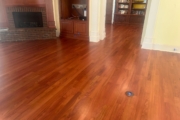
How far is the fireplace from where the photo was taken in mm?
4582

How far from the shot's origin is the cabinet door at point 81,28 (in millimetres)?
4595

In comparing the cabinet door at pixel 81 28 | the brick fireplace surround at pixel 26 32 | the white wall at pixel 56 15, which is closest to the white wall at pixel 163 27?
the cabinet door at pixel 81 28

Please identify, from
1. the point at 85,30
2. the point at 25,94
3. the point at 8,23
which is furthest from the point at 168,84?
the point at 8,23

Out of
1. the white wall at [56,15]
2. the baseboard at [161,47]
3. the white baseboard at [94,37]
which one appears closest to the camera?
the baseboard at [161,47]

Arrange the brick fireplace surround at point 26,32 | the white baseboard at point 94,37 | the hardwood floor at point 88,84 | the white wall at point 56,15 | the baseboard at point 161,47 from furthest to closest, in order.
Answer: the white wall at point 56,15 → the white baseboard at point 94,37 → the brick fireplace surround at point 26,32 → the baseboard at point 161,47 → the hardwood floor at point 88,84

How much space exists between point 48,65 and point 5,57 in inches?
47.7

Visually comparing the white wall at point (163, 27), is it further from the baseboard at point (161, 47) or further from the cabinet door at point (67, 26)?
the cabinet door at point (67, 26)

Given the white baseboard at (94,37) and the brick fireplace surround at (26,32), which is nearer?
the brick fireplace surround at (26,32)

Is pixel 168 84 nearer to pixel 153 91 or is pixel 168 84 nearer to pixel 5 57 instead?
pixel 153 91

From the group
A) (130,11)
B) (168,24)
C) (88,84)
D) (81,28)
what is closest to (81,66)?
(88,84)

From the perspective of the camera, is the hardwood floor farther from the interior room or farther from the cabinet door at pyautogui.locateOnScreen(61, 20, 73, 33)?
the cabinet door at pyautogui.locateOnScreen(61, 20, 73, 33)

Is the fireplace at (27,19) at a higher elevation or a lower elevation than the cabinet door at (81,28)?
higher

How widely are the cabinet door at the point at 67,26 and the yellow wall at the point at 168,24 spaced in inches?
111

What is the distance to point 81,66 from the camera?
9.11ft
